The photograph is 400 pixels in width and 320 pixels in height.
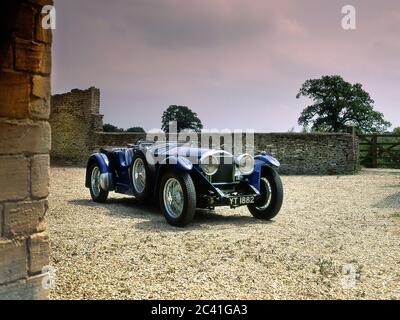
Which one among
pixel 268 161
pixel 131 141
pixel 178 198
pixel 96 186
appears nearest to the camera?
pixel 178 198

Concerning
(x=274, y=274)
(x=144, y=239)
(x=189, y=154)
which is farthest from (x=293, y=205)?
(x=274, y=274)

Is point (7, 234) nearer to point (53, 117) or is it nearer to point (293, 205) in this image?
point (293, 205)

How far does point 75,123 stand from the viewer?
20.6m

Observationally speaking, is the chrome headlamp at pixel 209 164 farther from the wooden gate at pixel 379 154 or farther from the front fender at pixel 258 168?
the wooden gate at pixel 379 154

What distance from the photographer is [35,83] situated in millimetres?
2721

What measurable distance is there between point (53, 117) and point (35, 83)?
780 inches

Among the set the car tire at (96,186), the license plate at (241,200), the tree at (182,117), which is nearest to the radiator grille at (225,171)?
the license plate at (241,200)

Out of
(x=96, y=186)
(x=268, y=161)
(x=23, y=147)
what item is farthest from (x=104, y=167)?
(x=23, y=147)

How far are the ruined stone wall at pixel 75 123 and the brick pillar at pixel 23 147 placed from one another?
58.1 ft

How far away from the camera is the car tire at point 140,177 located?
702 cm

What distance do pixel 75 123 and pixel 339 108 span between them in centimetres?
2907

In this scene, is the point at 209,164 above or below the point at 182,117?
below

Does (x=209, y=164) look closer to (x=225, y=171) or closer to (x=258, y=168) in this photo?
(x=225, y=171)

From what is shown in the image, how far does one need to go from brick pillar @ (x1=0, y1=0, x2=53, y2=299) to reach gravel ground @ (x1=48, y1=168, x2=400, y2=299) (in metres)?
0.67
